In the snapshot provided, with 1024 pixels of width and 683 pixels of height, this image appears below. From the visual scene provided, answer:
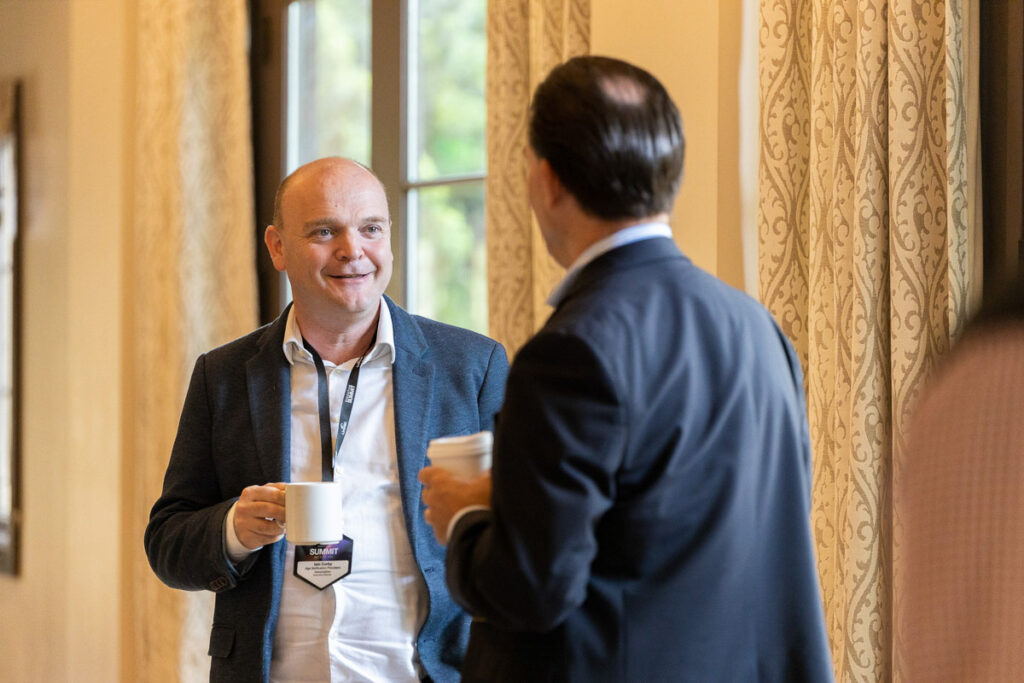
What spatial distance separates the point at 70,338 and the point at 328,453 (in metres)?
2.95

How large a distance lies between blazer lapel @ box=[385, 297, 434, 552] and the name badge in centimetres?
11

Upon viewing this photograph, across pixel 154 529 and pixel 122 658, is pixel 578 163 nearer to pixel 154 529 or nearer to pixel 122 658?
pixel 154 529

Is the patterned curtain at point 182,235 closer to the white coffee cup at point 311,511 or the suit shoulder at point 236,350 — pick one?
the suit shoulder at point 236,350

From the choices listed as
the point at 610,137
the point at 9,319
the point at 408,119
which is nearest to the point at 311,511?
the point at 610,137

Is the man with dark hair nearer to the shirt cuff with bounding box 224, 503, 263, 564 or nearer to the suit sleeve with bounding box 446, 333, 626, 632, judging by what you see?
the suit sleeve with bounding box 446, 333, 626, 632

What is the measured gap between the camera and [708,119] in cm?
244

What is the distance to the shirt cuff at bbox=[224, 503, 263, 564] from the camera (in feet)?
5.97

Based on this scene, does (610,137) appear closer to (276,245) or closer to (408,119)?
(276,245)

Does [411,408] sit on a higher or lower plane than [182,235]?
lower

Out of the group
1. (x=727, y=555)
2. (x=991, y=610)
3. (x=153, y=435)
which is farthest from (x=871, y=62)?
(x=153, y=435)

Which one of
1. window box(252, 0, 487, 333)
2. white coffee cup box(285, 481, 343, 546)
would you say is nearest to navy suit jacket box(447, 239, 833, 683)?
white coffee cup box(285, 481, 343, 546)

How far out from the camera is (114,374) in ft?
13.8

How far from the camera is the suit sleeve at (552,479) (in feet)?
3.70

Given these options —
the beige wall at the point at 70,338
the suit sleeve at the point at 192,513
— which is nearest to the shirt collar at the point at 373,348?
the suit sleeve at the point at 192,513
